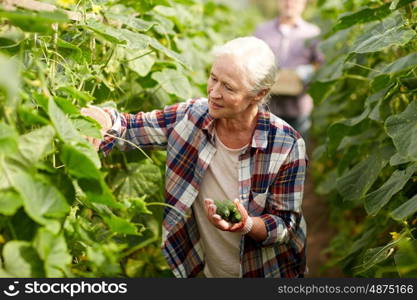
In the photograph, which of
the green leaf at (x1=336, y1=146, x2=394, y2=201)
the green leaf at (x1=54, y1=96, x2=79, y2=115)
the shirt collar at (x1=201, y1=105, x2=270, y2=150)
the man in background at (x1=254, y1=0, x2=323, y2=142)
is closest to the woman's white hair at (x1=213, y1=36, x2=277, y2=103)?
the shirt collar at (x1=201, y1=105, x2=270, y2=150)

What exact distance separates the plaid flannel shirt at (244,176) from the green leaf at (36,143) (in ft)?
2.26

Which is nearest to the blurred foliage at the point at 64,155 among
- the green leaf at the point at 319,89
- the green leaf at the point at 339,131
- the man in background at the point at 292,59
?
the green leaf at the point at 339,131

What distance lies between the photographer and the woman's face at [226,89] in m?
2.15

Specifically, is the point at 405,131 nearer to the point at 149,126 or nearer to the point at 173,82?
the point at 149,126

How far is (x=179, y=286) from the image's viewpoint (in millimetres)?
1582

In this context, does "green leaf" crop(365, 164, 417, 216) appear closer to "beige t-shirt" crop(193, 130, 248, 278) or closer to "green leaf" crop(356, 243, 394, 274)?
"green leaf" crop(356, 243, 394, 274)

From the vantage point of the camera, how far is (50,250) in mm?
1426

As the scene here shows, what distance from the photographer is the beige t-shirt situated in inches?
91.5

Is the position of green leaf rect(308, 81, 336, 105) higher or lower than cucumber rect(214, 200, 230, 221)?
higher

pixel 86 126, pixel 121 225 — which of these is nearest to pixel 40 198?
pixel 121 225

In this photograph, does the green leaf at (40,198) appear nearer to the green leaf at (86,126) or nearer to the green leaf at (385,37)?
the green leaf at (86,126)

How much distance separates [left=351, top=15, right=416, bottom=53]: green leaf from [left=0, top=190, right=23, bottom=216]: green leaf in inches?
52.3

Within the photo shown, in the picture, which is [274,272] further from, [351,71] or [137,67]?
[351,71]

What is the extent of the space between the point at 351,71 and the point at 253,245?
1348mm
